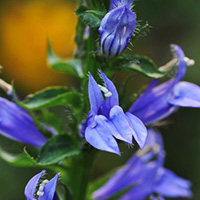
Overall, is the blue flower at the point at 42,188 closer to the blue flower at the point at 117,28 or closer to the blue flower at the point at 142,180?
the blue flower at the point at 117,28

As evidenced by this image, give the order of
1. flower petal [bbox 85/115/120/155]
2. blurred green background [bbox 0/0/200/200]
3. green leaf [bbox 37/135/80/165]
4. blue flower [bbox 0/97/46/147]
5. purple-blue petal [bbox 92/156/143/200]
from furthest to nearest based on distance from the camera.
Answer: blurred green background [bbox 0/0/200/200] < purple-blue petal [bbox 92/156/143/200] < blue flower [bbox 0/97/46/147] < green leaf [bbox 37/135/80/165] < flower petal [bbox 85/115/120/155]

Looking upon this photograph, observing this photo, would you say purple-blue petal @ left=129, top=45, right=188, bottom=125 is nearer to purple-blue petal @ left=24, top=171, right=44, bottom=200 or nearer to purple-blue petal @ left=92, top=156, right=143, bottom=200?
purple-blue petal @ left=92, top=156, right=143, bottom=200

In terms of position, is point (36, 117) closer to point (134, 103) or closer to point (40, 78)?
point (134, 103)

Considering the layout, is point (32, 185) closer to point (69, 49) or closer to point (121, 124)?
point (121, 124)

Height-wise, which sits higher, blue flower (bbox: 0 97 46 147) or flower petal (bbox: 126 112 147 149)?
flower petal (bbox: 126 112 147 149)

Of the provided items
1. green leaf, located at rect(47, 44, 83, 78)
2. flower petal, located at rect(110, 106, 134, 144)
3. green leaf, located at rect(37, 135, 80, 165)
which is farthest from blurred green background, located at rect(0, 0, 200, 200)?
flower petal, located at rect(110, 106, 134, 144)

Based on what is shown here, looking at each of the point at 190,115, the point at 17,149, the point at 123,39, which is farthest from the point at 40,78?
the point at 123,39

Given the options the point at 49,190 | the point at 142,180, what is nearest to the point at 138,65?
the point at 49,190
